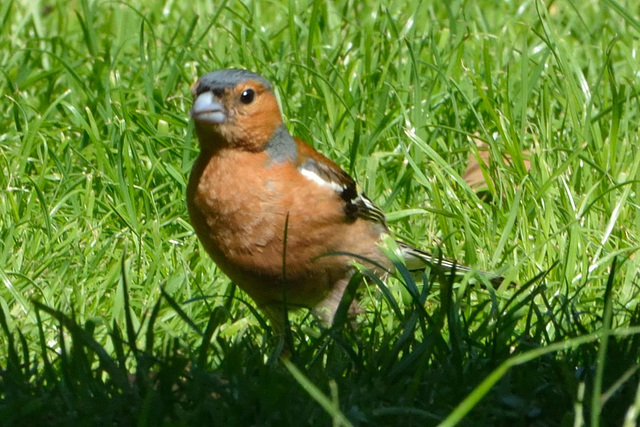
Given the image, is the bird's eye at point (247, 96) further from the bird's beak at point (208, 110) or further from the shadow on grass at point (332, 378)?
the shadow on grass at point (332, 378)

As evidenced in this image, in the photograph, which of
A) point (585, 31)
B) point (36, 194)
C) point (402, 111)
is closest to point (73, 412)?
point (36, 194)

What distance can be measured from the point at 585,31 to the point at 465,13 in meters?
1.10

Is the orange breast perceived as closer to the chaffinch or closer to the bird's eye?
the chaffinch

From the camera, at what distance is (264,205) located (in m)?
4.60

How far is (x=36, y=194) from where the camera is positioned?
5.54 metres

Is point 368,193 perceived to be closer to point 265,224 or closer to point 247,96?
point 247,96

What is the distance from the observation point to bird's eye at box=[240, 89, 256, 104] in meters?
4.80

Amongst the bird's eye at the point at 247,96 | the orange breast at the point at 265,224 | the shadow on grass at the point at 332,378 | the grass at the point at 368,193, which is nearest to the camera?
the shadow on grass at the point at 332,378

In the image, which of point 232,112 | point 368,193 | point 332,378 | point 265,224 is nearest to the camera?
point 332,378

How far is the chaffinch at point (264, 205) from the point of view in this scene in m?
4.59

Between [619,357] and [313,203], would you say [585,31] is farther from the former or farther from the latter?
[619,357]

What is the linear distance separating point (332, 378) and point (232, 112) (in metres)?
1.50

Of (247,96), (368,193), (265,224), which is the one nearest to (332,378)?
(265,224)

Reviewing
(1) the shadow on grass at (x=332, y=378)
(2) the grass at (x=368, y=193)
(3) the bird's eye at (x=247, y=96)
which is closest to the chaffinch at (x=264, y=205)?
(3) the bird's eye at (x=247, y=96)
